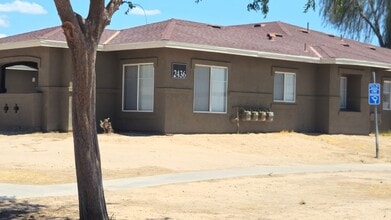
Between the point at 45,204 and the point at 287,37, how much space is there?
21195 mm

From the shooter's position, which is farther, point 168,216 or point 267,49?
point 267,49

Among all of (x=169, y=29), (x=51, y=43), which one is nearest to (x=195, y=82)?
(x=169, y=29)

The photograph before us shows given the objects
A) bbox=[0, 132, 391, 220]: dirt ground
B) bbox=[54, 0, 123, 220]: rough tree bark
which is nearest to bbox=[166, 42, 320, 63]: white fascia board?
bbox=[0, 132, 391, 220]: dirt ground

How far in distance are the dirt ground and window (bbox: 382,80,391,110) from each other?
14.8 ft

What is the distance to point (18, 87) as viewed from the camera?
31.2 m

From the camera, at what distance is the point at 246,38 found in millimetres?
27094

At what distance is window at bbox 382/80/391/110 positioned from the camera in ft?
103

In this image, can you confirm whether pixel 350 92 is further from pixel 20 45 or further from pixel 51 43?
pixel 20 45

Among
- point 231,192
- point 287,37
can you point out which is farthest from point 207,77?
point 231,192

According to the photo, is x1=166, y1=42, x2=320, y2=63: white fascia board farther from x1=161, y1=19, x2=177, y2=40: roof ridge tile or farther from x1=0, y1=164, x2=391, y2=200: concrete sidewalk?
x1=0, y1=164, x2=391, y2=200: concrete sidewalk

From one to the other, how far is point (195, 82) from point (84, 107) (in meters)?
15.3

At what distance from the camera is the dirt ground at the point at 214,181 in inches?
411

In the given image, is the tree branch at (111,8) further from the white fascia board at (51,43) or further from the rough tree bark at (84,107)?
the white fascia board at (51,43)

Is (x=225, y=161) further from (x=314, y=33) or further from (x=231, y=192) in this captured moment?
(x=314, y=33)
